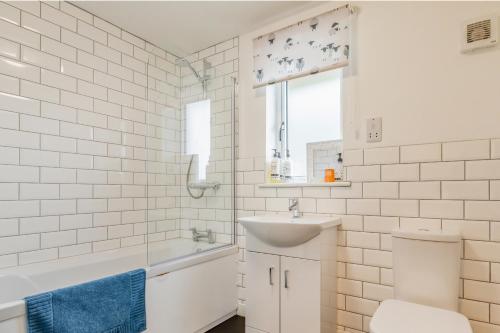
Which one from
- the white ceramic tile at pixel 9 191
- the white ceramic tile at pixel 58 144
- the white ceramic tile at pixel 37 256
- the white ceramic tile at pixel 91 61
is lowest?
the white ceramic tile at pixel 37 256

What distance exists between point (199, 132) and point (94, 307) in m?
1.46

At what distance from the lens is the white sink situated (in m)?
1.73

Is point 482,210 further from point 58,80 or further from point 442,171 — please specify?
point 58,80

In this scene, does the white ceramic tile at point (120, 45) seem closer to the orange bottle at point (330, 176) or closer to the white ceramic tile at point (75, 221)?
the white ceramic tile at point (75, 221)

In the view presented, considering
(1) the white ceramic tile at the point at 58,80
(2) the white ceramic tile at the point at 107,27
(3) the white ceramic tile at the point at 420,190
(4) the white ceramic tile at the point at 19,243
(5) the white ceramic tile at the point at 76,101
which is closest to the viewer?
(3) the white ceramic tile at the point at 420,190

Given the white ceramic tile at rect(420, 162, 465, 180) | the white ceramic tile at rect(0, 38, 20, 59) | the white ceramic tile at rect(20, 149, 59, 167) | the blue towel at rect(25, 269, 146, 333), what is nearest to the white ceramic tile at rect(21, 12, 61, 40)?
the white ceramic tile at rect(0, 38, 20, 59)

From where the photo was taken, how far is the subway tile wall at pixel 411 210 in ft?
5.13

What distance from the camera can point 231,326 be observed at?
7.55ft

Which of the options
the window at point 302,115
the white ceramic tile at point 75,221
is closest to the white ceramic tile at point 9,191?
the white ceramic tile at point 75,221

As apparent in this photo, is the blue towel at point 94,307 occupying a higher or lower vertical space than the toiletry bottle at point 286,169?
lower

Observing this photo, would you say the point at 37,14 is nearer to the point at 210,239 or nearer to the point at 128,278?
the point at 128,278

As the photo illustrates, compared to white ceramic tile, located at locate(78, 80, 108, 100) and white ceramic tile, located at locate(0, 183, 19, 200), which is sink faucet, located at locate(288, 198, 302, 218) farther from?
white ceramic tile, located at locate(0, 183, 19, 200)

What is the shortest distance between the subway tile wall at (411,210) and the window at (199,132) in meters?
0.78

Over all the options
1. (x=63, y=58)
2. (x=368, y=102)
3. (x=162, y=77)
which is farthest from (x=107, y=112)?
(x=368, y=102)
